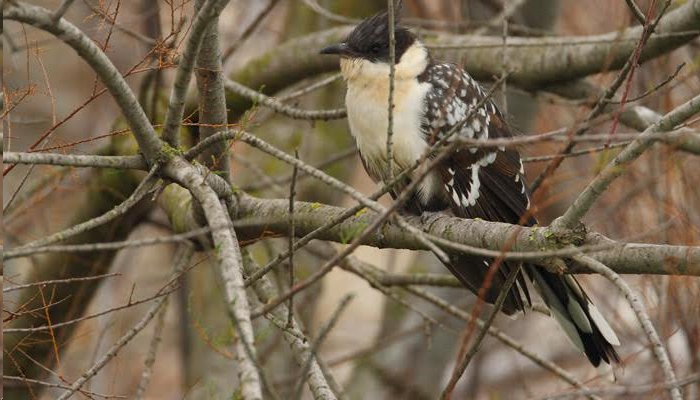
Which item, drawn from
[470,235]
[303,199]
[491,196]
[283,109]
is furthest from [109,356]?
[303,199]

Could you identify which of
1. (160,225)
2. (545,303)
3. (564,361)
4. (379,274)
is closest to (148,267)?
(564,361)

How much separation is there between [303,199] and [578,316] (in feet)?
9.48

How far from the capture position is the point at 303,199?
6836 millimetres

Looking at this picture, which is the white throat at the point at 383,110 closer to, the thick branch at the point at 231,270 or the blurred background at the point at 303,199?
the blurred background at the point at 303,199

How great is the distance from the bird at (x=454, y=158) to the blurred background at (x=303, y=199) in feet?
0.68

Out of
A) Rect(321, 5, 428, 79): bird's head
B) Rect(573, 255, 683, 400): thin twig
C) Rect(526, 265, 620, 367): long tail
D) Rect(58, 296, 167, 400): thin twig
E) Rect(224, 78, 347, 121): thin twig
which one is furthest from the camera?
Rect(321, 5, 428, 79): bird's head

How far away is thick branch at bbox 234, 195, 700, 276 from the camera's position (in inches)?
109

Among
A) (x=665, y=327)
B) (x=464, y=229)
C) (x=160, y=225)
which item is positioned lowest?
(x=665, y=327)

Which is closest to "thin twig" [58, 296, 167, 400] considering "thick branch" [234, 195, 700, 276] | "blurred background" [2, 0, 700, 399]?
"blurred background" [2, 0, 700, 399]

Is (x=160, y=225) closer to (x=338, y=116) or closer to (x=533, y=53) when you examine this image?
(x=338, y=116)

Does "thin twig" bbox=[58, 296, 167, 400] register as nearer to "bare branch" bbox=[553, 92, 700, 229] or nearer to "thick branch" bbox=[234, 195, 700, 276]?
"thick branch" bbox=[234, 195, 700, 276]

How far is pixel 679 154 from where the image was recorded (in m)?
5.95

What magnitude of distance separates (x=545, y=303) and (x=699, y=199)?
1.92 m

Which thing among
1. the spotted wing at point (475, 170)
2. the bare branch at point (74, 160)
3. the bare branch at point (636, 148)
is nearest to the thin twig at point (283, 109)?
the spotted wing at point (475, 170)
